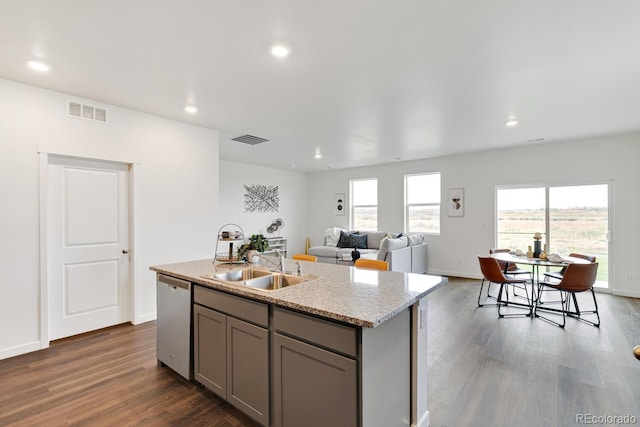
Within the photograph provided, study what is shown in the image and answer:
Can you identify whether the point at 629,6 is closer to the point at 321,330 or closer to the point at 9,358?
the point at 321,330

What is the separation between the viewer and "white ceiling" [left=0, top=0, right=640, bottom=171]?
1945 mm

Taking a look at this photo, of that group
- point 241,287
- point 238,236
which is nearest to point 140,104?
point 238,236

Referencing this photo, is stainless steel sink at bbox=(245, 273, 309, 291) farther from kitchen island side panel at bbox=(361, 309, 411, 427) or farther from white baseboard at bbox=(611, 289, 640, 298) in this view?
white baseboard at bbox=(611, 289, 640, 298)

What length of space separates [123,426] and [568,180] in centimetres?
681

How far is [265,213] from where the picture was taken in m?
8.06

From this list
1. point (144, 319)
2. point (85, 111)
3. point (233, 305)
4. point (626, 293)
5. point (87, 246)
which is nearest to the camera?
point (233, 305)

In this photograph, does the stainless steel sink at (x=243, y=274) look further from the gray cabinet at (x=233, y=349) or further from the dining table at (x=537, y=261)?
the dining table at (x=537, y=261)

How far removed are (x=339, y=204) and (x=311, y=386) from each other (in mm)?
6989

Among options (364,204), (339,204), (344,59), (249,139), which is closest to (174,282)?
(344,59)

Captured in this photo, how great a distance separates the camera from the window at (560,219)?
517cm

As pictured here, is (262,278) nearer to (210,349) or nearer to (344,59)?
(210,349)

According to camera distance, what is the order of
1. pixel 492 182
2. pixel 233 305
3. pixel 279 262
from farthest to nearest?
pixel 492 182 → pixel 279 262 → pixel 233 305

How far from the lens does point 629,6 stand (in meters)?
1.87

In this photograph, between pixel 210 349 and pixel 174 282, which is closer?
pixel 210 349
